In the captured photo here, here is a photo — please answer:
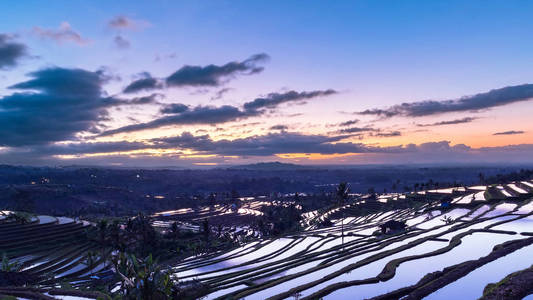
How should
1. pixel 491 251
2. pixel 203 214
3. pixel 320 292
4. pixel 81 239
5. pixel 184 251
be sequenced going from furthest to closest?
1. pixel 203 214
2. pixel 184 251
3. pixel 81 239
4. pixel 491 251
5. pixel 320 292

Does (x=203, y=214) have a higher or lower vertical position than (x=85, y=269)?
lower

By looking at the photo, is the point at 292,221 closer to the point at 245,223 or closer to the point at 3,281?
the point at 245,223

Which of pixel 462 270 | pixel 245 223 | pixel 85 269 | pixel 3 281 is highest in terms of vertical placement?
pixel 462 270

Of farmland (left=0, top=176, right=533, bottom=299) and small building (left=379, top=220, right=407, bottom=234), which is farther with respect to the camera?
small building (left=379, top=220, right=407, bottom=234)

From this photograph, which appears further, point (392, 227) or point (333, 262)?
point (392, 227)

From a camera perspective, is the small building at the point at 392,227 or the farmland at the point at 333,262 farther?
the small building at the point at 392,227

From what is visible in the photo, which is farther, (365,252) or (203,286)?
(365,252)

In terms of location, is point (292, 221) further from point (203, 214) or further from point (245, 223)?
point (203, 214)

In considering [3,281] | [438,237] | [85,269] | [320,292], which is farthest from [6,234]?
[438,237]

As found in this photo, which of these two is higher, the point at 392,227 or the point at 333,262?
the point at 333,262

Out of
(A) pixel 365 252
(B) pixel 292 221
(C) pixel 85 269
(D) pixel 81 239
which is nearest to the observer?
(A) pixel 365 252
